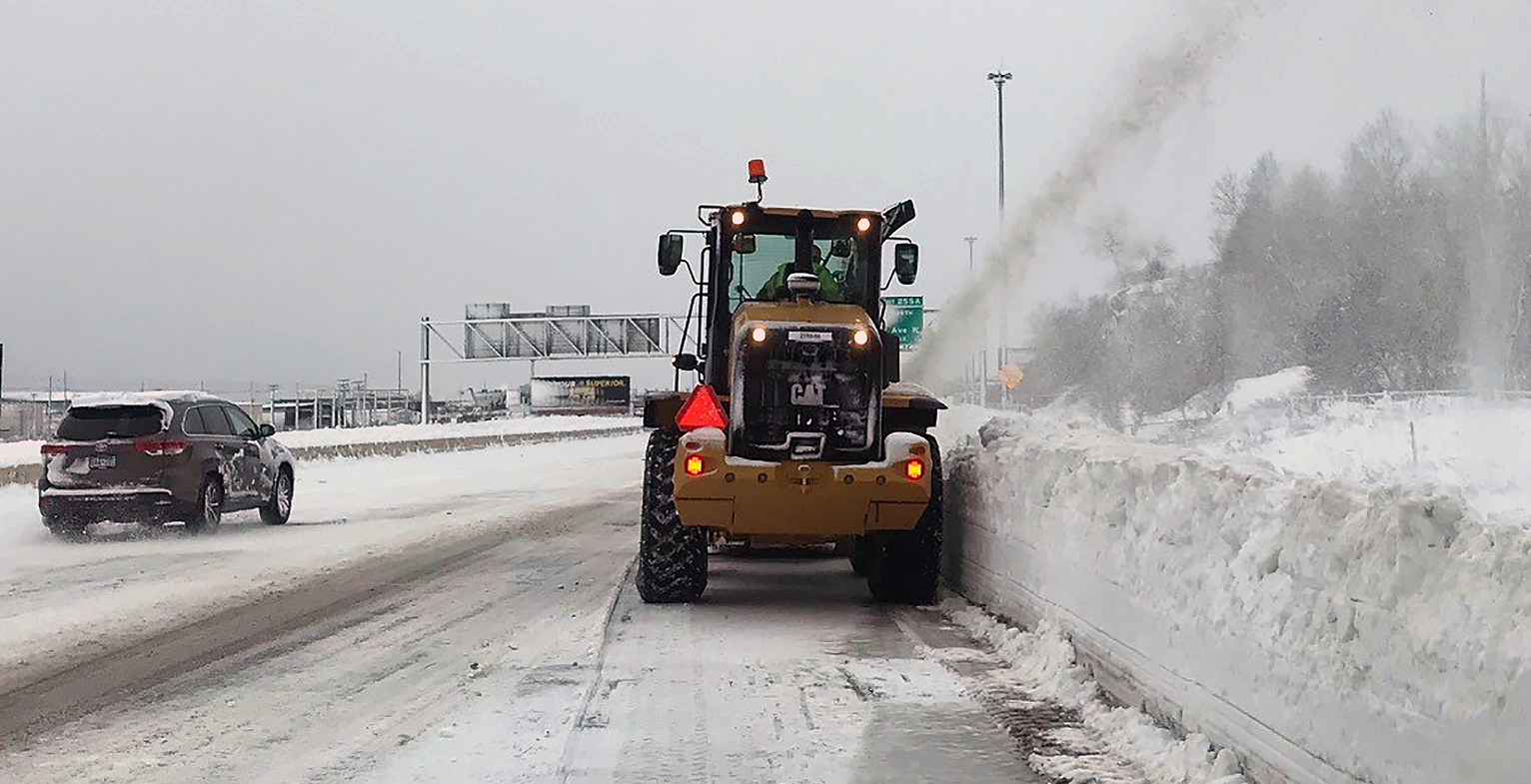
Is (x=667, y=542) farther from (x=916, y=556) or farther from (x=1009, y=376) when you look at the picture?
(x=1009, y=376)

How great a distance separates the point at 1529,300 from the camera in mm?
24328

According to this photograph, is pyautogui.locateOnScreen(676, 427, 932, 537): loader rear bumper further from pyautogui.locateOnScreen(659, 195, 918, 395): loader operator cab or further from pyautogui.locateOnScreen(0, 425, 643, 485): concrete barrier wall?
pyautogui.locateOnScreen(0, 425, 643, 485): concrete barrier wall

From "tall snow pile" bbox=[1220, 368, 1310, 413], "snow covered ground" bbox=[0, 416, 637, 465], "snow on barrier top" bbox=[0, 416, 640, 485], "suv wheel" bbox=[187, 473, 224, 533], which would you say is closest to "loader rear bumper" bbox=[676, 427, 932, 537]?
"suv wheel" bbox=[187, 473, 224, 533]

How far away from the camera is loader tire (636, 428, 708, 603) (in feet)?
33.8

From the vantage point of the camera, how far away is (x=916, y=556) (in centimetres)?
1048

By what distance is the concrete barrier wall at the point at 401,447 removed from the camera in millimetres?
23484

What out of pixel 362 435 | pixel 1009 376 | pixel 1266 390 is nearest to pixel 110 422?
pixel 1266 390

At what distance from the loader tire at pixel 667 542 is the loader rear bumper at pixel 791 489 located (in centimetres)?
51

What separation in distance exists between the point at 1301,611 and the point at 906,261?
7.07m

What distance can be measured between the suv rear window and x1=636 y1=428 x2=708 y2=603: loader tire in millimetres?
8630

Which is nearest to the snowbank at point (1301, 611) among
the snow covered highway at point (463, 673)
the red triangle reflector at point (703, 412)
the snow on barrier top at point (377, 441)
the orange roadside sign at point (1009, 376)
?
the snow covered highway at point (463, 673)

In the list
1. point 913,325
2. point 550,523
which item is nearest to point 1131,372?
point 913,325

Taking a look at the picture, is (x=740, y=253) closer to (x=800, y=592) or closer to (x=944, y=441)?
(x=800, y=592)

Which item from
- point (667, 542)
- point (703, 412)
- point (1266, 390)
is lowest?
point (667, 542)
